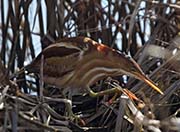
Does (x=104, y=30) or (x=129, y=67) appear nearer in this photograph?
(x=129, y=67)

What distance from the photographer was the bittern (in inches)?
62.6

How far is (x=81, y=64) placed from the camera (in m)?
1.65

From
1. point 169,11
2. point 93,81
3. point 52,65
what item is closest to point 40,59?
point 52,65

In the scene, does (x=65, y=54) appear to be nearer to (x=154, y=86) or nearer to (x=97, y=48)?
(x=97, y=48)

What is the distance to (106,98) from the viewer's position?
1.72m

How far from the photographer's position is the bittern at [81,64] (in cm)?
159

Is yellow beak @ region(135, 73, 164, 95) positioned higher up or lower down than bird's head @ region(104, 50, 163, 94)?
lower down

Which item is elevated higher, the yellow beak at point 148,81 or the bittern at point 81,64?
the bittern at point 81,64

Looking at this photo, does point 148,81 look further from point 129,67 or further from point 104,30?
point 104,30

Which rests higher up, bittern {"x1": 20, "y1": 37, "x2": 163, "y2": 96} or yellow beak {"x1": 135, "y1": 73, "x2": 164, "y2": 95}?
bittern {"x1": 20, "y1": 37, "x2": 163, "y2": 96}

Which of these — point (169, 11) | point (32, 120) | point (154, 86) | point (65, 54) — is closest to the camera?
point (32, 120)

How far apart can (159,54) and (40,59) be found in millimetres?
291

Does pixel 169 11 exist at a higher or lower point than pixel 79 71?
higher

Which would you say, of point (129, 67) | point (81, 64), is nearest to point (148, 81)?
point (129, 67)
